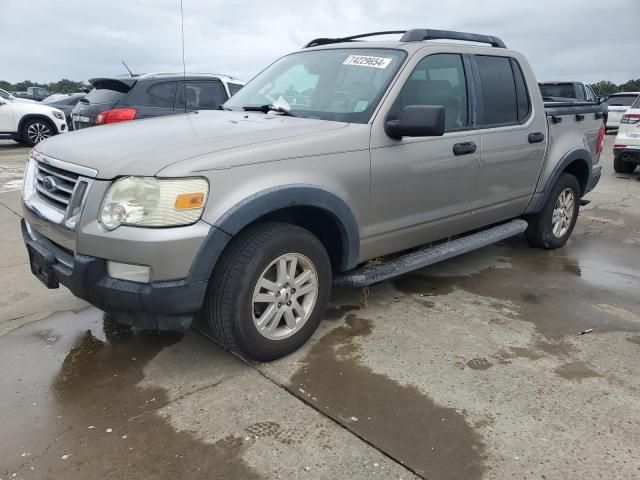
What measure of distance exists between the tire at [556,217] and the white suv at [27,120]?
12.7m

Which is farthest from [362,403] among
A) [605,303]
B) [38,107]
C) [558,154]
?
[38,107]

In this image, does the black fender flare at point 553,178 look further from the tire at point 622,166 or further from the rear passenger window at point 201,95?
the tire at point 622,166

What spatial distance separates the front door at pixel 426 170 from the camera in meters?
3.39

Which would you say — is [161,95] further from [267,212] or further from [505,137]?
[267,212]

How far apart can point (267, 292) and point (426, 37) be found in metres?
2.24

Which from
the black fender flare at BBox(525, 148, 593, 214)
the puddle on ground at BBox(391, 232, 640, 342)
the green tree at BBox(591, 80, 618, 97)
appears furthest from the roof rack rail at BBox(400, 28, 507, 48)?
the green tree at BBox(591, 80, 618, 97)

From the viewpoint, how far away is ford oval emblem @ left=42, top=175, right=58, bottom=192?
9.63ft

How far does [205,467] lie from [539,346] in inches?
85.0

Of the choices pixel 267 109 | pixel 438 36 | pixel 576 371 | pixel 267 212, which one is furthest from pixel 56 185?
pixel 576 371

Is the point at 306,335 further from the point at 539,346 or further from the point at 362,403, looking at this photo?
the point at 539,346

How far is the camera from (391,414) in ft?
8.66

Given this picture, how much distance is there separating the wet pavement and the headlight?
3.06ft

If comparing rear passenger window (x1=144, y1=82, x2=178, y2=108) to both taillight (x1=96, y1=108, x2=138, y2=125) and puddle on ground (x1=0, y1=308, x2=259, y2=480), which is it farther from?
puddle on ground (x1=0, y1=308, x2=259, y2=480)

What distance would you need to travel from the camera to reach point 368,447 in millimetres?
2412
